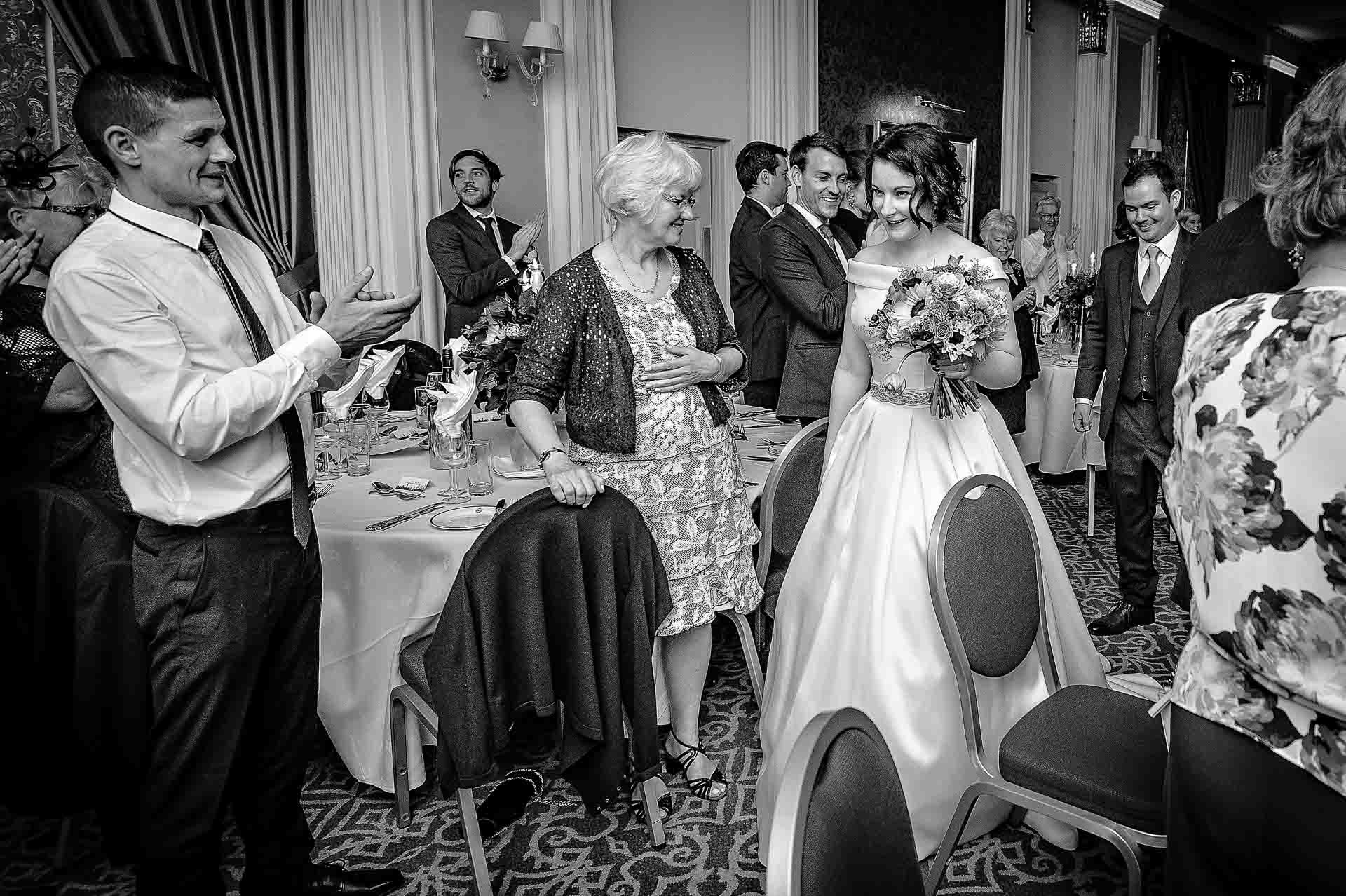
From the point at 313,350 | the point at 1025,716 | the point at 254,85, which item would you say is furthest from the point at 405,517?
the point at 254,85

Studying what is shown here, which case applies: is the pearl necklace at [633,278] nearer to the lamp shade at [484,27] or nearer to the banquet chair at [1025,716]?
the banquet chair at [1025,716]

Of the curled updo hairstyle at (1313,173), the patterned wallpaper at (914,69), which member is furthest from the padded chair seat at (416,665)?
the patterned wallpaper at (914,69)

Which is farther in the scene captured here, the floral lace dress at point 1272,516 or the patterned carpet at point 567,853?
the patterned carpet at point 567,853

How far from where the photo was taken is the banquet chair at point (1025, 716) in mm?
1679

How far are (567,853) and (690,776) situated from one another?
424mm

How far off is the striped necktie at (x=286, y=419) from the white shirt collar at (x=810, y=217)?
8.19 feet

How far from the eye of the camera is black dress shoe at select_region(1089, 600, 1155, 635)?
3.72 metres

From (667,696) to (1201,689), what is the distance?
1.77 m

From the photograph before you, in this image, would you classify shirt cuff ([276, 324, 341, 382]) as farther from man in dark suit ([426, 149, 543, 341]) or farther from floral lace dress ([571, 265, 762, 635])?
man in dark suit ([426, 149, 543, 341])

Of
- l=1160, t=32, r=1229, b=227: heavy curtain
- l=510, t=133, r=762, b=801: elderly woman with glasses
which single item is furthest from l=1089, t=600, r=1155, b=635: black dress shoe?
l=1160, t=32, r=1229, b=227: heavy curtain

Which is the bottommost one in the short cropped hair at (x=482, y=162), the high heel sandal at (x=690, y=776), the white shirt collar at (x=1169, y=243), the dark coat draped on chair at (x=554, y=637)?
the high heel sandal at (x=690, y=776)

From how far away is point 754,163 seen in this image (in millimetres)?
4621

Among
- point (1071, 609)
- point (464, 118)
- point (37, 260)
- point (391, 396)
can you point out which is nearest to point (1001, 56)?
point (464, 118)

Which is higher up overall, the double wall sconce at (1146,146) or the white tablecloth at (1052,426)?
the double wall sconce at (1146,146)
